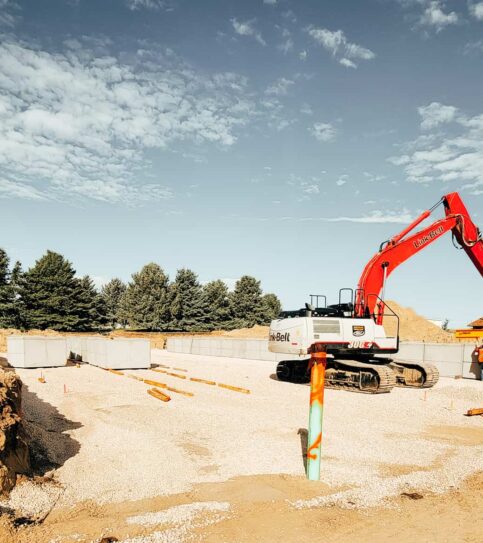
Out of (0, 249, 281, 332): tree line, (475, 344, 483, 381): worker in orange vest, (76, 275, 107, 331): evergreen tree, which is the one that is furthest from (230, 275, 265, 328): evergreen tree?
(475, 344, 483, 381): worker in orange vest

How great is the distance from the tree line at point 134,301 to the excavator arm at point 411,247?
48458 millimetres

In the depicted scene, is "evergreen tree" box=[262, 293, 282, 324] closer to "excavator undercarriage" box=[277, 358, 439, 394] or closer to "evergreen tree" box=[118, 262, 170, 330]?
"evergreen tree" box=[118, 262, 170, 330]

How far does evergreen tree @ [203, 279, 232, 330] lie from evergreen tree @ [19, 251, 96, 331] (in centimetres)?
2065

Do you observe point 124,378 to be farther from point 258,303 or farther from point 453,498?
point 258,303

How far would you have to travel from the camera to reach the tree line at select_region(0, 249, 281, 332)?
57.6 meters

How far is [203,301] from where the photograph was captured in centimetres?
7262

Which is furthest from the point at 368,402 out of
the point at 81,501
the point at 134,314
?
the point at 134,314

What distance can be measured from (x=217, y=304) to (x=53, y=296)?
27.2 meters

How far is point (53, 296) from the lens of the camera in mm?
58344

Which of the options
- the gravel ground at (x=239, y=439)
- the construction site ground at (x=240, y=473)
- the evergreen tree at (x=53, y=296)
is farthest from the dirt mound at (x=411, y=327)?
the evergreen tree at (x=53, y=296)

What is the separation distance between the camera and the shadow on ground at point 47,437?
27.7 ft

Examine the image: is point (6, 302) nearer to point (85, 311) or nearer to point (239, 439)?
point (85, 311)

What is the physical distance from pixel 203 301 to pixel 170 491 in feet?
215

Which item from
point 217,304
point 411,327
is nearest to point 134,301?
point 217,304
